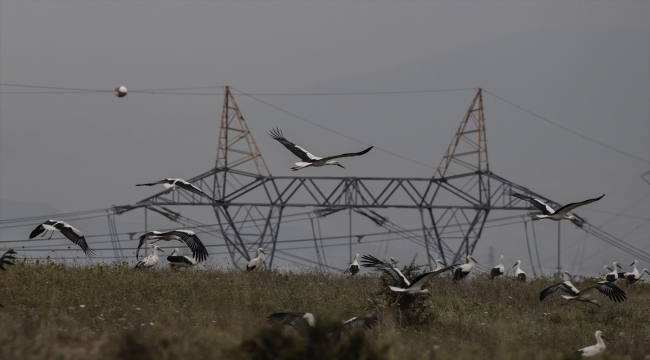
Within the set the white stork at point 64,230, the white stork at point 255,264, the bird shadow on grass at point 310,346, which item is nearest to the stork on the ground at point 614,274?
the white stork at point 255,264

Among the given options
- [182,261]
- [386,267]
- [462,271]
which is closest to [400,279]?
[386,267]

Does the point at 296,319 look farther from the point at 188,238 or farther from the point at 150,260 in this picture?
the point at 150,260

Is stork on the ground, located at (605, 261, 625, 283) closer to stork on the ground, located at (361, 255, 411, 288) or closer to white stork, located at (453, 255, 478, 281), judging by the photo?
white stork, located at (453, 255, 478, 281)

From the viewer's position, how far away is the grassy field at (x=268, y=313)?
9.95 meters

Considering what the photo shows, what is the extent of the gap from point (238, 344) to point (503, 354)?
12.9 feet

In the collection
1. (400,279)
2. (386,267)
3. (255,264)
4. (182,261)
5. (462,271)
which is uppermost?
(386,267)

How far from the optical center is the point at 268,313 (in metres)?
18.0

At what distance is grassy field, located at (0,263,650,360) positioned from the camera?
392 inches

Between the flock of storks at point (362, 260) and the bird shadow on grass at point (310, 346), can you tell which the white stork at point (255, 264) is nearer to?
the flock of storks at point (362, 260)

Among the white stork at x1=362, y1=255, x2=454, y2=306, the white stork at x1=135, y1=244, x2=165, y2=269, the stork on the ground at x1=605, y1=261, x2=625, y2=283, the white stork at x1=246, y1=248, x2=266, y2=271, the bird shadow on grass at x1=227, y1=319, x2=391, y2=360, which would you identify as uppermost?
the bird shadow on grass at x1=227, y1=319, x2=391, y2=360

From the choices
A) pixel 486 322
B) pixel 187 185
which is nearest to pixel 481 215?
pixel 187 185

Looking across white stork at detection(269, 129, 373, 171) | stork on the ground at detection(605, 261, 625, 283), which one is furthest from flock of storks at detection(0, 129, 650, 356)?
stork on the ground at detection(605, 261, 625, 283)

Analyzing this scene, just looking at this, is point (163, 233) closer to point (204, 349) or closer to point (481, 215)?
point (204, 349)

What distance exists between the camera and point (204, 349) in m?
10.1
